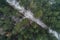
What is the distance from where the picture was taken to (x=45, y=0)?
4.36 feet

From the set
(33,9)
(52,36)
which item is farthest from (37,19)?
(52,36)

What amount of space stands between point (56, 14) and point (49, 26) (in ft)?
0.36

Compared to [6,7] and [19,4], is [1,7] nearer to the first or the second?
[6,7]

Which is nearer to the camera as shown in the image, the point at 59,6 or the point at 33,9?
the point at 33,9

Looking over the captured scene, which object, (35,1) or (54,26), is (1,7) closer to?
(35,1)

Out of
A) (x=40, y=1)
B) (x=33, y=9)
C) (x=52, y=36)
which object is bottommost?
(x=52, y=36)

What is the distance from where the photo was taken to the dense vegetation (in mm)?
1247

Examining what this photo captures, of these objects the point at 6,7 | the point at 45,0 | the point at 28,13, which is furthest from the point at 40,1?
the point at 6,7

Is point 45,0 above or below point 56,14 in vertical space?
above

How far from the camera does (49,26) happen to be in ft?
4.18

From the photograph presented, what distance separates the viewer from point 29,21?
1.25 meters

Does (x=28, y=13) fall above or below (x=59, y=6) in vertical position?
below

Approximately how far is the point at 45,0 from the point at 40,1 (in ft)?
0.14

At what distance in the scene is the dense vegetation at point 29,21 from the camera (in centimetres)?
125
